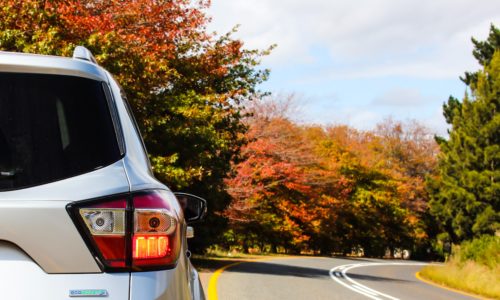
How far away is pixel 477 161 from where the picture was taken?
1825 inches

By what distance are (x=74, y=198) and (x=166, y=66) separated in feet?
51.1

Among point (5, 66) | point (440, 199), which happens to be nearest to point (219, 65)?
point (5, 66)

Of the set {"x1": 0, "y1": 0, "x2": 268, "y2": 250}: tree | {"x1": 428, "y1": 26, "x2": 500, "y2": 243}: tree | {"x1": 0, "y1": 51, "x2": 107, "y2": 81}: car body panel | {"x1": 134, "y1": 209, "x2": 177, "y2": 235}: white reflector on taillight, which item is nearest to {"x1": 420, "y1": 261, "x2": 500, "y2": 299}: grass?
{"x1": 0, "y1": 0, "x2": 268, "y2": 250}: tree

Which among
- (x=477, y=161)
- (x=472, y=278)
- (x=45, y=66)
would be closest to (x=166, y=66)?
(x=472, y=278)

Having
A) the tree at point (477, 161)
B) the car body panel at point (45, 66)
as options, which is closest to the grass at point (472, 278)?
the car body panel at point (45, 66)

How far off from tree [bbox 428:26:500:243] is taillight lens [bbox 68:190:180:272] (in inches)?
1747

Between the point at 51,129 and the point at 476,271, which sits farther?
the point at 476,271

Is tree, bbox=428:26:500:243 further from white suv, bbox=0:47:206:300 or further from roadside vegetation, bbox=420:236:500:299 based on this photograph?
white suv, bbox=0:47:206:300

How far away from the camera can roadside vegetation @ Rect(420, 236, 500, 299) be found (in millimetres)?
20600

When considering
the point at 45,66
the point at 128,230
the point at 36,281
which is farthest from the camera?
the point at 45,66

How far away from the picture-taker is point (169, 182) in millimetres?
19031

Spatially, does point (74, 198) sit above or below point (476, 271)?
above

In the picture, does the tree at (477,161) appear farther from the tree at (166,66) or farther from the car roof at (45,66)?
the car roof at (45,66)

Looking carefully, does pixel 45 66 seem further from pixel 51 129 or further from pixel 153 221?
pixel 153 221
